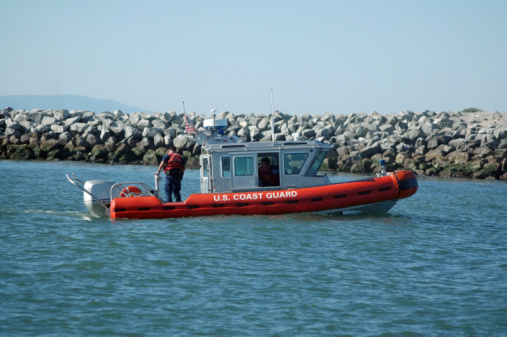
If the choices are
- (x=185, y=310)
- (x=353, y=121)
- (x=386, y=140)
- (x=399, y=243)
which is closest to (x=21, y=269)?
(x=185, y=310)

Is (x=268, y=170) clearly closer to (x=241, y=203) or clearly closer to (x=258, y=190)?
(x=258, y=190)

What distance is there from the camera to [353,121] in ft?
121

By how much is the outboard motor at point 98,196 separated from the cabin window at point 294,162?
3.81m

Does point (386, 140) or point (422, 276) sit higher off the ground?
point (386, 140)

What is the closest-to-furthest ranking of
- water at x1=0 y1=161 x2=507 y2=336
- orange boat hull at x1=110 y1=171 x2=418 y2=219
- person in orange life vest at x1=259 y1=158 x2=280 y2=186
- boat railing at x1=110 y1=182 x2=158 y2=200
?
1. water at x1=0 y1=161 x2=507 y2=336
2. orange boat hull at x1=110 y1=171 x2=418 y2=219
3. boat railing at x1=110 y1=182 x2=158 y2=200
4. person in orange life vest at x1=259 y1=158 x2=280 y2=186

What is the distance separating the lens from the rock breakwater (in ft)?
90.3

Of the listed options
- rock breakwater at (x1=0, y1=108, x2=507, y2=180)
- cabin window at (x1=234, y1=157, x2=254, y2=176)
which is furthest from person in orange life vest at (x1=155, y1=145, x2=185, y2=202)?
rock breakwater at (x1=0, y1=108, x2=507, y2=180)

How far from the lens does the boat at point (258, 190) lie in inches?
503

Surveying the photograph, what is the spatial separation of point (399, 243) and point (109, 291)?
5.62 m

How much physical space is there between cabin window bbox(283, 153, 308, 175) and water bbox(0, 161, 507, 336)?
3.44 feet

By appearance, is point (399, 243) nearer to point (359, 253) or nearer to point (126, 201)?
point (359, 253)

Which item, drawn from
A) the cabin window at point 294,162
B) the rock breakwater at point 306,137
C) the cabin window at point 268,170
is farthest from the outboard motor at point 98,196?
the rock breakwater at point 306,137

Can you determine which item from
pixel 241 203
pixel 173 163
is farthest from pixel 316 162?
pixel 173 163

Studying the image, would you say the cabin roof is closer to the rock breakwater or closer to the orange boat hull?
the orange boat hull
